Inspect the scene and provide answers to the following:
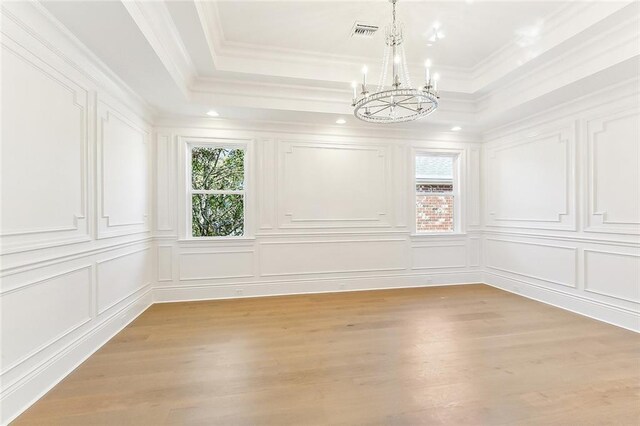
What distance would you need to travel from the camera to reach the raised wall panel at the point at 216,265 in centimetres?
430

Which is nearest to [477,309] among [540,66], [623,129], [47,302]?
[623,129]

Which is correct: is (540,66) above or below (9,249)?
above

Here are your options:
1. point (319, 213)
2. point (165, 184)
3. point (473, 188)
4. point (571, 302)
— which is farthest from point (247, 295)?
point (571, 302)

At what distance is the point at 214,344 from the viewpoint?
9.35 ft

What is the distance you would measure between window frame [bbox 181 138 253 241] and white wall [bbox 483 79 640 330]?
393 cm

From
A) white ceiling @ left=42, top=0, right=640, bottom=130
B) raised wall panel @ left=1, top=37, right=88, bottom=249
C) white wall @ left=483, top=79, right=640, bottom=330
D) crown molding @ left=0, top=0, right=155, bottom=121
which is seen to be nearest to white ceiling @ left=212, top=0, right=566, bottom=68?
white ceiling @ left=42, top=0, right=640, bottom=130

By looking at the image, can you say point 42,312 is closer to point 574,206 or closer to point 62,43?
point 62,43

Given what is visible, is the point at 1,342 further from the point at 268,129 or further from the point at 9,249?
the point at 268,129

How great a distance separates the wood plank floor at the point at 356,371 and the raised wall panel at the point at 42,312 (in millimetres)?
346

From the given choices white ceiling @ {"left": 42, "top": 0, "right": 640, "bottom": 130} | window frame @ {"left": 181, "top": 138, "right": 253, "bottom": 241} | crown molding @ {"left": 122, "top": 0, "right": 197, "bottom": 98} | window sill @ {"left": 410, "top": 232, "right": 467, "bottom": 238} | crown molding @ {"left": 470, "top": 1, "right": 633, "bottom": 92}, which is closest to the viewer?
crown molding @ {"left": 122, "top": 0, "right": 197, "bottom": 98}

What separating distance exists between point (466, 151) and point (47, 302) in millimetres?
5614

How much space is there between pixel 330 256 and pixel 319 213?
681 mm

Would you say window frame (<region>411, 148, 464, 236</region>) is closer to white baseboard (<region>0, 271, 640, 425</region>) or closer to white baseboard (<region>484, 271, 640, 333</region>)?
white baseboard (<region>0, 271, 640, 425</region>)

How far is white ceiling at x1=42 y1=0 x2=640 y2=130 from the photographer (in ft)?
8.21
